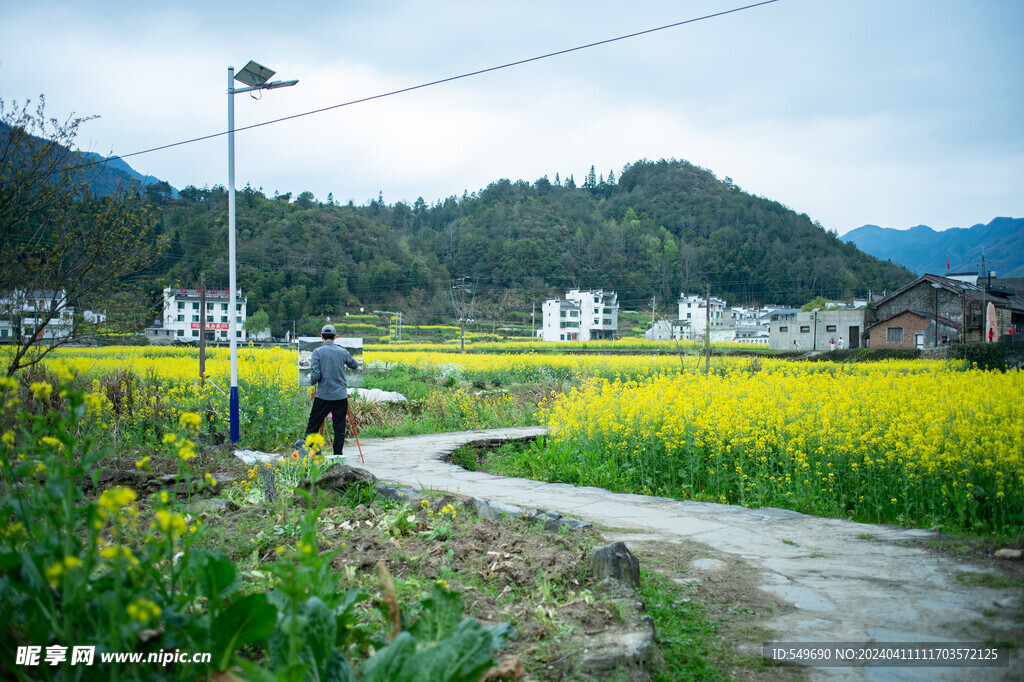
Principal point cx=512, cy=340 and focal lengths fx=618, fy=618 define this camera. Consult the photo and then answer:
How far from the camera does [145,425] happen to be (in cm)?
846

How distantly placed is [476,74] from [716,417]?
18.4 feet

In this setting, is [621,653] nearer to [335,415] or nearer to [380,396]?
[335,415]

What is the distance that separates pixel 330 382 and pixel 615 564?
5.44m

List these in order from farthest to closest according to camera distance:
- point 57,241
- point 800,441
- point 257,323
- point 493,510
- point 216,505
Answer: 1. point 257,323
2. point 57,241
3. point 800,441
4. point 216,505
5. point 493,510

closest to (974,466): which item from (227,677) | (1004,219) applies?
(1004,219)

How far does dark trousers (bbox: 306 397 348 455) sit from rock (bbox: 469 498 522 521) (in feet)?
11.1

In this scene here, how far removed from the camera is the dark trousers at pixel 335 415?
8086mm

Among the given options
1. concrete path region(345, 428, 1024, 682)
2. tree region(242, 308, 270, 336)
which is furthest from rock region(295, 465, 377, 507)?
tree region(242, 308, 270, 336)

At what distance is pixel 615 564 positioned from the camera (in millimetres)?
3471

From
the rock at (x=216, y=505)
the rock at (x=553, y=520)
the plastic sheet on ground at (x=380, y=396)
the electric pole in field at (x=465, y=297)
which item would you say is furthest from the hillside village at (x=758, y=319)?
the electric pole in field at (x=465, y=297)

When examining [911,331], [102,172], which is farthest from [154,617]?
[911,331]

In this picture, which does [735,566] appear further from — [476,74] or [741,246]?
[741,246]

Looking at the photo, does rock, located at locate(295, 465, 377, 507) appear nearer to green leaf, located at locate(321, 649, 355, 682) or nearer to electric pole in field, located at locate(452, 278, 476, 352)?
green leaf, located at locate(321, 649, 355, 682)

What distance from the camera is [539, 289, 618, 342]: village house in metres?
74.9
